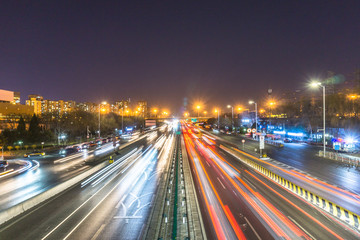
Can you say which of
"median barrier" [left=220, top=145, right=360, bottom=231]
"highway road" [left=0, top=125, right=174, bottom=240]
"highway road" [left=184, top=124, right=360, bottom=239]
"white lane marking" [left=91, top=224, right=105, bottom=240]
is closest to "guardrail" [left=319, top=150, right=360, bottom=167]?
"median barrier" [left=220, top=145, right=360, bottom=231]

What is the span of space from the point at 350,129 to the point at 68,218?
58064 mm

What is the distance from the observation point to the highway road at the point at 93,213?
1127 cm

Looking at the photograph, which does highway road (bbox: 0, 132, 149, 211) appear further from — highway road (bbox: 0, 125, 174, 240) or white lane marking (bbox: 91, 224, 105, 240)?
white lane marking (bbox: 91, 224, 105, 240)

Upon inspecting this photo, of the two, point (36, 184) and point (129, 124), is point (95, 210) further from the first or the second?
point (129, 124)

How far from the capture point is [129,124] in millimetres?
118688

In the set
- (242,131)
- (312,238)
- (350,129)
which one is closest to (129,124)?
(242,131)

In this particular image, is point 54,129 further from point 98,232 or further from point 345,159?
point 345,159

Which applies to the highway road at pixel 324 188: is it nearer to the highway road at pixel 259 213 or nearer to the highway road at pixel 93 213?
the highway road at pixel 259 213

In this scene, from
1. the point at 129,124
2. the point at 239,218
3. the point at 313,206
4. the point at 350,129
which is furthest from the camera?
the point at 129,124

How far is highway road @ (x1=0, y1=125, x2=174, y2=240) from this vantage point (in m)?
11.3

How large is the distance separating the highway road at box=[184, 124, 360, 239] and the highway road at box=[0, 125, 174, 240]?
4.14 meters

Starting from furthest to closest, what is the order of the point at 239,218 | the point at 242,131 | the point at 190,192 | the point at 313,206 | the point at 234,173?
the point at 242,131
the point at 234,173
the point at 190,192
the point at 313,206
the point at 239,218

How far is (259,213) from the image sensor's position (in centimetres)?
1285

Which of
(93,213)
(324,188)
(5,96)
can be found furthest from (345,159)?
(5,96)
